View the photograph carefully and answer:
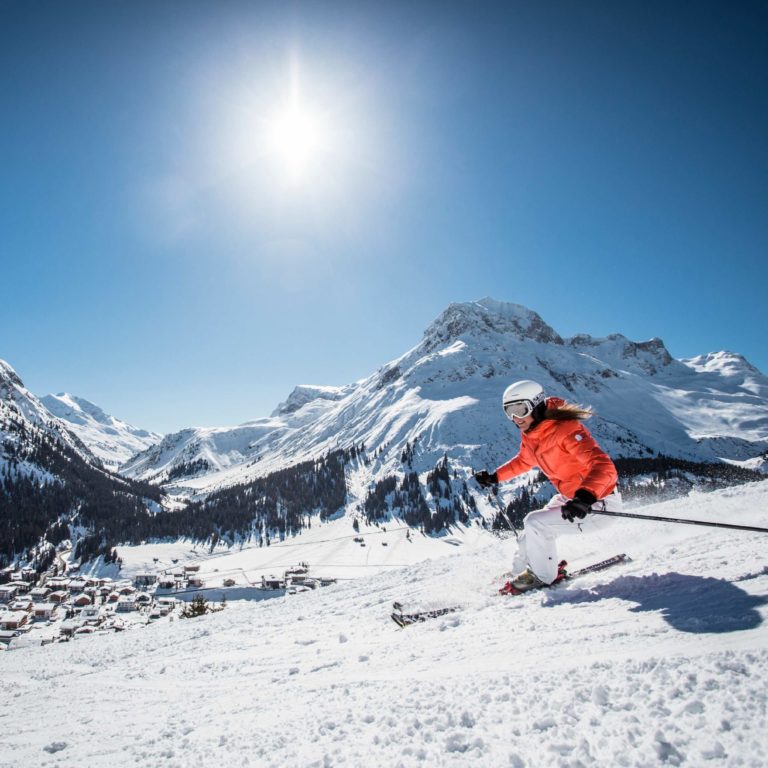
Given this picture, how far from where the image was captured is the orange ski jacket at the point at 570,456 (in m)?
5.93

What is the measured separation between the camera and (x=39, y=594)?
9106cm

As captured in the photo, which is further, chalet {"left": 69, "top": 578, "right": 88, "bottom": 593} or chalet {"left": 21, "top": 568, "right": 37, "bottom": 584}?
chalet {"left": 21, "top": 568, "right": 37, "bottom": 584}

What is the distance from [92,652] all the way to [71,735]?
23.6ft

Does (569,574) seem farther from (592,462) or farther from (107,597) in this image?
(107,597)

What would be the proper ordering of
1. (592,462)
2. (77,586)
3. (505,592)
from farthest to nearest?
(77,586) < (505,592) < (592,462)

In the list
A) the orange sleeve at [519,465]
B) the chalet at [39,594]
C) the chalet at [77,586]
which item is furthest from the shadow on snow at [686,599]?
the chalet at [77,586]

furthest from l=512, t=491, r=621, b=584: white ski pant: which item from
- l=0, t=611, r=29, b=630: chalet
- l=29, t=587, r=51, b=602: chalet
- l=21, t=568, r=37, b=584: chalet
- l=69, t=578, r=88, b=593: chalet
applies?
l=21, t=568, r=37, b=584: chalet

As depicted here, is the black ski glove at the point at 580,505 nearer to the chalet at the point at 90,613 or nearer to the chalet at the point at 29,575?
the chalet at the point at 90,613

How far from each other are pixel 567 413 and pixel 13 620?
9366 cm

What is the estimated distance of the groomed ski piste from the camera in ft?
8.49

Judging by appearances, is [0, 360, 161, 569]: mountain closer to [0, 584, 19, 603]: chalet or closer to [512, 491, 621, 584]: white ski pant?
[0, 584, 19, 603]: chalet

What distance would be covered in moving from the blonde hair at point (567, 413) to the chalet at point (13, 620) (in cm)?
9262

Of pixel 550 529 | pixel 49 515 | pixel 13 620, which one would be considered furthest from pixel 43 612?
pixel 49 515

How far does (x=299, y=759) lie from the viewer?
10.0 feet
